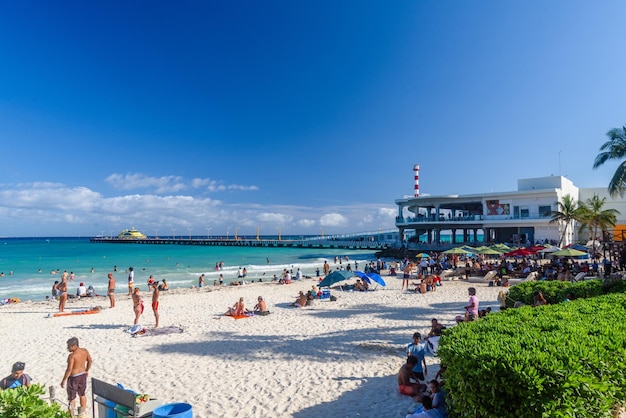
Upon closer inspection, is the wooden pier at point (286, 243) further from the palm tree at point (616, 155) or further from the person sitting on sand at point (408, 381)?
the person sitting on sand at point (408, 381)

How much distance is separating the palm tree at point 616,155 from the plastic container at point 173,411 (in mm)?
22359

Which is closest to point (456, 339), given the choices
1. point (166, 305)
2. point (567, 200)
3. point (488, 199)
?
point (166, 305)

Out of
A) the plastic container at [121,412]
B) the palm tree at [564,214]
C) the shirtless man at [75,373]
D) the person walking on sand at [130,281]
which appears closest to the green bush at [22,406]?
the plastic container at [121,412]

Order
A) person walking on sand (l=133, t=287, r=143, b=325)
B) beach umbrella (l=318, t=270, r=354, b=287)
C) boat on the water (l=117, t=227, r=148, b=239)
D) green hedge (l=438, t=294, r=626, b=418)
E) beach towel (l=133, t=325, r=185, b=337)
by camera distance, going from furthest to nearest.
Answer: boat on the water (l=117, t=227, r=148, b=239), beach umbrella (l=318, t=270, r=354, b=287), person walking on sand (l=133, t=287, r=143, b=325), beach towel (l=133, t=325, r=185, b=337), green hedge (l=438, t=294, r=626, b=418)

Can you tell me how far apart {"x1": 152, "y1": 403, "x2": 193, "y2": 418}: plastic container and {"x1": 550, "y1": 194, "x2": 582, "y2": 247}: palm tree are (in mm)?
37746

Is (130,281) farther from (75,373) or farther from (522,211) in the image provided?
(522,211)

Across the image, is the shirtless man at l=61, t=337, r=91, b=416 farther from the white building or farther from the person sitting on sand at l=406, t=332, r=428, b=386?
the white building

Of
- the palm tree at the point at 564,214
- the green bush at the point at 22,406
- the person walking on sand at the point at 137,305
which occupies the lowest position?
the person walking on sand at the point at 137,305

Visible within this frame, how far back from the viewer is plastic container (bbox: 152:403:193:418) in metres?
4.24

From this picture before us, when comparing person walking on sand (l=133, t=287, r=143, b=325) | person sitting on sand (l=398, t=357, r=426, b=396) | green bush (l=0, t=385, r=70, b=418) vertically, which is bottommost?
person sitting on sand (l=398, t=357, r=426, b=396)

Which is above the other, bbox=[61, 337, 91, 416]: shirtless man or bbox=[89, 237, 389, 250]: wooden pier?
bbox=[61, 337, 91, 416]: shirtless man

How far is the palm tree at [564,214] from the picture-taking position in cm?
3364

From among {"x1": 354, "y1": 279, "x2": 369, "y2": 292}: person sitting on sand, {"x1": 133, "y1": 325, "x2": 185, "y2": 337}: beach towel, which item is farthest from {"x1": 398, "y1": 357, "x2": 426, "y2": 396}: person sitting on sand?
{"x1": 354, "y1": 279, "x2": 369, "y2": 292}: person sitting on sand

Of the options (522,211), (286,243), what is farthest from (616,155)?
(286,243)
